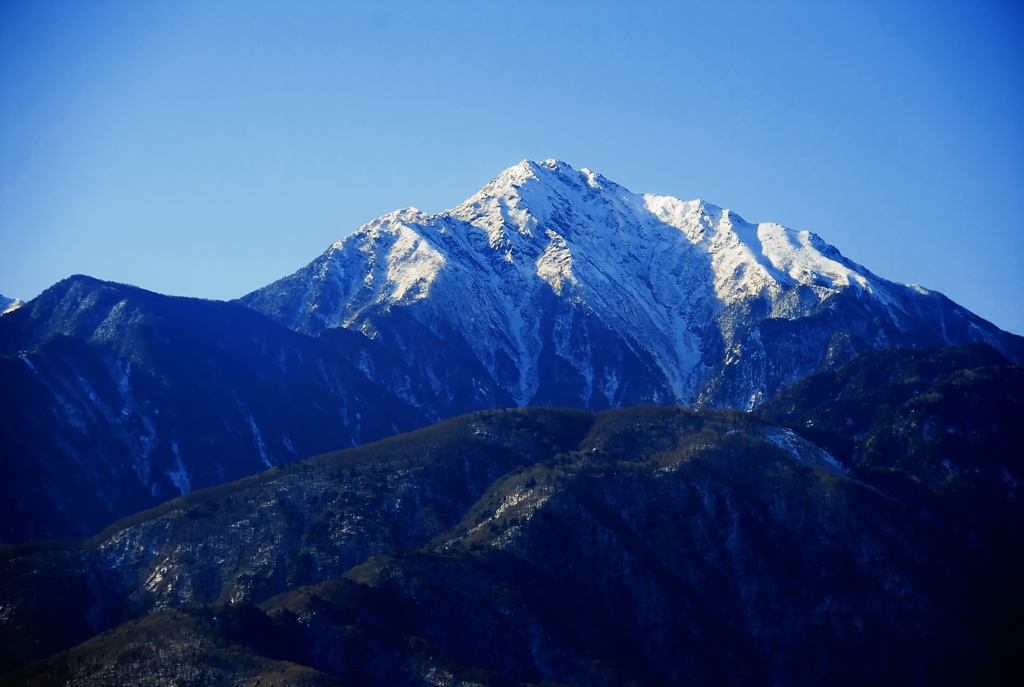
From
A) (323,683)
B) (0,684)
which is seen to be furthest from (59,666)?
(323,683)

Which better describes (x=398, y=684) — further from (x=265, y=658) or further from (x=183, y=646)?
(x=183, y=646)

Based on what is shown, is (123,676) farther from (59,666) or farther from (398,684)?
(398,684)

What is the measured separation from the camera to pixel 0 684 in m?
186

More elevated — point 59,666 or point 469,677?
point 59,666

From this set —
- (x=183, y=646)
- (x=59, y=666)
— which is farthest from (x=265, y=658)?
(x=59, y=666)

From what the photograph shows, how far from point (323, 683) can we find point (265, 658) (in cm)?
1604

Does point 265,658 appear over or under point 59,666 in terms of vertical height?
under

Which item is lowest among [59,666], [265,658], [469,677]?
[469,677]

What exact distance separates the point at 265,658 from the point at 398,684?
24.3 metres

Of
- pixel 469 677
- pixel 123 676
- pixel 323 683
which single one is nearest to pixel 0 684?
pixel 123 676

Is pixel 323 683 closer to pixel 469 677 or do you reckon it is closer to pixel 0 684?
pixel 469 677

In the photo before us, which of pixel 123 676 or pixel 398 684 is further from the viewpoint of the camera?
pixel 398 684

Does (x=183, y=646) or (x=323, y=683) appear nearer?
(x=323, y=683)

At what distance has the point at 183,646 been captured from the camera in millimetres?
191500
